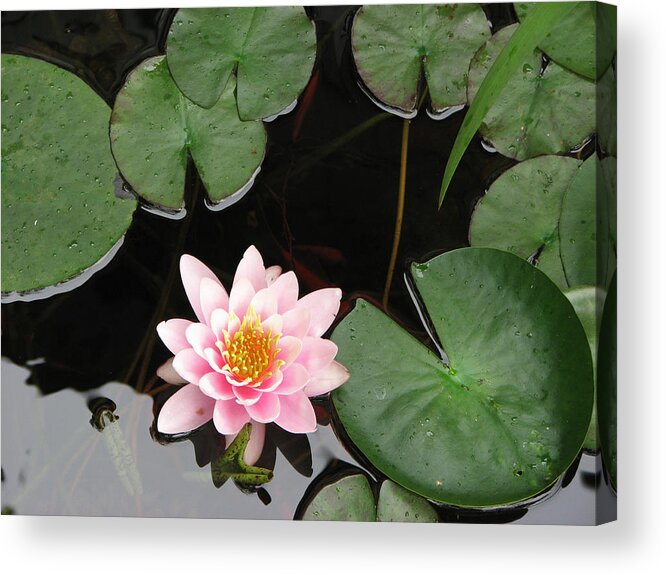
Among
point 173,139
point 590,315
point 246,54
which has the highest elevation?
point 246,54

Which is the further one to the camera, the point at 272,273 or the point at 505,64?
the point at 272,273

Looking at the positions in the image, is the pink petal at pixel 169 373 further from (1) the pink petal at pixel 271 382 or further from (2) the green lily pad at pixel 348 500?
(2) the green lily pad at pixel 348 500

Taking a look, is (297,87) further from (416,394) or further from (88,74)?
(416,394)

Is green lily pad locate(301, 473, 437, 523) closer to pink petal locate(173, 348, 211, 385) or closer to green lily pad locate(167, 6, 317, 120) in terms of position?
pink petal locate(173, 348, 211, 385)

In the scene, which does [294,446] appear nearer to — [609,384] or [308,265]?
[308,265]

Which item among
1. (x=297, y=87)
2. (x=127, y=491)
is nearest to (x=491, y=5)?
(x=297, y=87)

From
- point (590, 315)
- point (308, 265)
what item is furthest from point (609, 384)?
point (308, 265)
